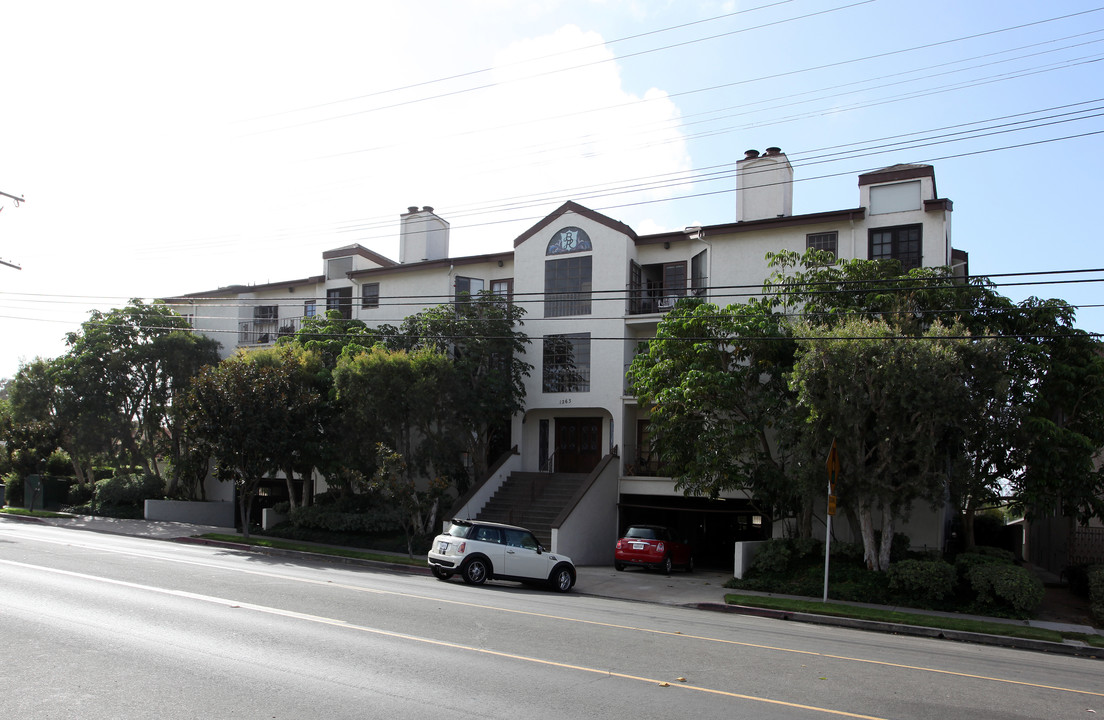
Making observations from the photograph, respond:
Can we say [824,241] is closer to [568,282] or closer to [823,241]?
[823,241]

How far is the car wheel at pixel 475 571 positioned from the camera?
17.6m

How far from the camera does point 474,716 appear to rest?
682 cm

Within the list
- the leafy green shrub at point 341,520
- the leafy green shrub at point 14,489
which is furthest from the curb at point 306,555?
the leafy green shrub at point 14,489

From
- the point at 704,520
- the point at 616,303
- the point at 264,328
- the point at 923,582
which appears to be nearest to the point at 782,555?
the point at 923,582

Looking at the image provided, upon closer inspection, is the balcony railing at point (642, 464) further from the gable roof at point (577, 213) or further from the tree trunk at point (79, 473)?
the tree trunk at point (79, 473)

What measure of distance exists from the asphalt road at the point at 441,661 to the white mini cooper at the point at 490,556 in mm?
2245

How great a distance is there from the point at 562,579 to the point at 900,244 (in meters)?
14.3

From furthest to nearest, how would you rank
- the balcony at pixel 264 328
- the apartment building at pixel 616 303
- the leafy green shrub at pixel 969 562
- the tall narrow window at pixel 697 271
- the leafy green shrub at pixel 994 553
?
the balcony at pixel 264 328
the tall narrow window at pixel 697 271
the apartment building at pixel 616 303
the leafy green shrub at pixel 994 553
the leafy green shrub at pixel 969 562

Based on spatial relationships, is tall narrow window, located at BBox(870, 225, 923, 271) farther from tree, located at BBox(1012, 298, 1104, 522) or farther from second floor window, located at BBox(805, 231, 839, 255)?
tree, located at BBox(1012, 298, 1104, 522)

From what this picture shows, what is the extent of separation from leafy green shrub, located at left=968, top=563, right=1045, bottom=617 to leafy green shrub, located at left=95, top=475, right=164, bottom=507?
31.5m

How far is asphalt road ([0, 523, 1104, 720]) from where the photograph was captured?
23.8ft

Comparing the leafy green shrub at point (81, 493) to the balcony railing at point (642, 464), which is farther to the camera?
the leafy green shrub at point (81, 493)

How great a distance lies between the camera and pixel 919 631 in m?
15.1

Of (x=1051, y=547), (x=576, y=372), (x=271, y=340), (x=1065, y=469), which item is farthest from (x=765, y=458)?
(x=271, y=340)
